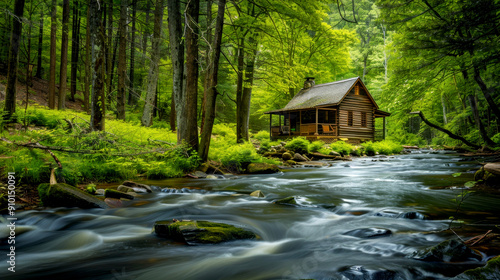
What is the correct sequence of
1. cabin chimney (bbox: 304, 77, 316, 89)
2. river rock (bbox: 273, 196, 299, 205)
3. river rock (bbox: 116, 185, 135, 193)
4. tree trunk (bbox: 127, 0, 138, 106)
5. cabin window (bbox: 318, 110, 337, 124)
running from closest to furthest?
1. river rock (bbox: 273, 196, 299, 205)
2. river rock (bbox: 116, 185, 135, 193)
3. tree trunk (bbox: 127, 0, 138, 106)
4. cabin window (bbox: 318, 110, 337, 124)
5. cabin chimney (bbox: 304, 77, 316, 89)

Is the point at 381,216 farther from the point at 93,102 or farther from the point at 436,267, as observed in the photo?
the point at 93,102

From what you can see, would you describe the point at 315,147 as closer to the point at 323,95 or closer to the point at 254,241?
the point at 323,95

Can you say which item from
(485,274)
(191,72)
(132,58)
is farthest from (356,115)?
(485,274)

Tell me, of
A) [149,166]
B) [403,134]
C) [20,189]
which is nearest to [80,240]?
[20,189]

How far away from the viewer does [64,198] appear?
4582 millimetres

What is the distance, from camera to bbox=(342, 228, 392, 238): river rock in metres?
3.48

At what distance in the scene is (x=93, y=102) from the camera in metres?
7.70

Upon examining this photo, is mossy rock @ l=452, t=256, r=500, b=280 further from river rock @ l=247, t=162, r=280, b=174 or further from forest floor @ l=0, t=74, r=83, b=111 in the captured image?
forest floor @ l=0, t=74, r=83, b=111

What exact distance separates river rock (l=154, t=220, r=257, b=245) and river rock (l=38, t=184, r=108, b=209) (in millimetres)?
1692

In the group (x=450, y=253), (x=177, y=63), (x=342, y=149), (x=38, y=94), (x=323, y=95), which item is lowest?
(x=450, y=253)

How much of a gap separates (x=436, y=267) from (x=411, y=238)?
2.82ft

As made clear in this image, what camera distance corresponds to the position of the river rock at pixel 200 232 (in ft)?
10.6

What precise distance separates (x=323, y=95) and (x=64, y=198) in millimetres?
25610

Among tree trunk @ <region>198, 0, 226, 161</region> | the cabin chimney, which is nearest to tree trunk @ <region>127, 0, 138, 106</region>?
tree trunk @ <region>198, 0, 226, 161</region>
